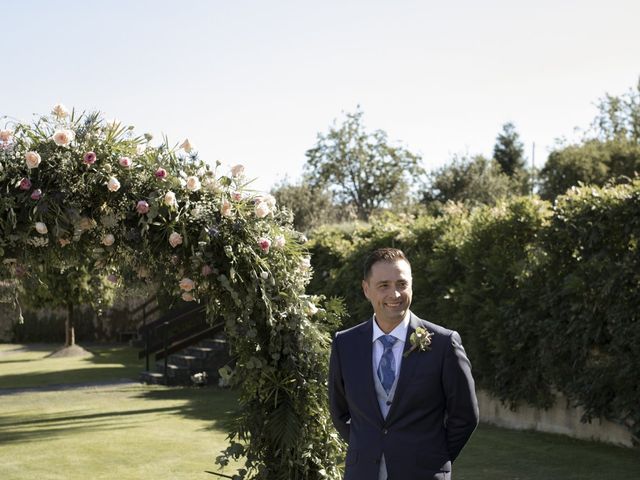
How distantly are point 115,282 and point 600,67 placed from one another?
15919 mm

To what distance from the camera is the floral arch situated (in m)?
5.95

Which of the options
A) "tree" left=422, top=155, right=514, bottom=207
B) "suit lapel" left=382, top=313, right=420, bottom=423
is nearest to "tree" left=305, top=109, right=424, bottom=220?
"tree" left=422, top=155, right=514, bottom=207

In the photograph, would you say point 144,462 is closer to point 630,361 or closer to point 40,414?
point 40,414

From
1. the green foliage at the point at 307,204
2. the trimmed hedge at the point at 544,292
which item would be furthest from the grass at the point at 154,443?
the green foliage at the point at 307,204

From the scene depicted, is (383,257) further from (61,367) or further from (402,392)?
(61,367)

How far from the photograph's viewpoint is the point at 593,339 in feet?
32.2

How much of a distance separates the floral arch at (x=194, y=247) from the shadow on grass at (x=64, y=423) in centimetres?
575

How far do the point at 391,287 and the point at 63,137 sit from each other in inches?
123

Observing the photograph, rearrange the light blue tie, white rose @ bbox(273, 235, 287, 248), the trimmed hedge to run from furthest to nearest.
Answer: the trimmed hedge → white rose @ bbox(273, 235, 287, 248) → the light blue tie

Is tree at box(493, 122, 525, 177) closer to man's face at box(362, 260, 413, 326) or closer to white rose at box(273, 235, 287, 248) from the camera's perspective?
white rose at box(273, 235, 287, 248)

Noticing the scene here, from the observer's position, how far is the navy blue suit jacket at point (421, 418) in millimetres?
3812

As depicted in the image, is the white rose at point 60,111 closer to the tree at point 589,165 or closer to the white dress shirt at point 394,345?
the white dress shirt at point 394,345

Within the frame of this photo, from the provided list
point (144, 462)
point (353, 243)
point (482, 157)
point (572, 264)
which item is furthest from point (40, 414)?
point (482, 157)

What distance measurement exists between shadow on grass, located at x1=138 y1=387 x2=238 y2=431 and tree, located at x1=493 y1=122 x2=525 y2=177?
4376 cm
